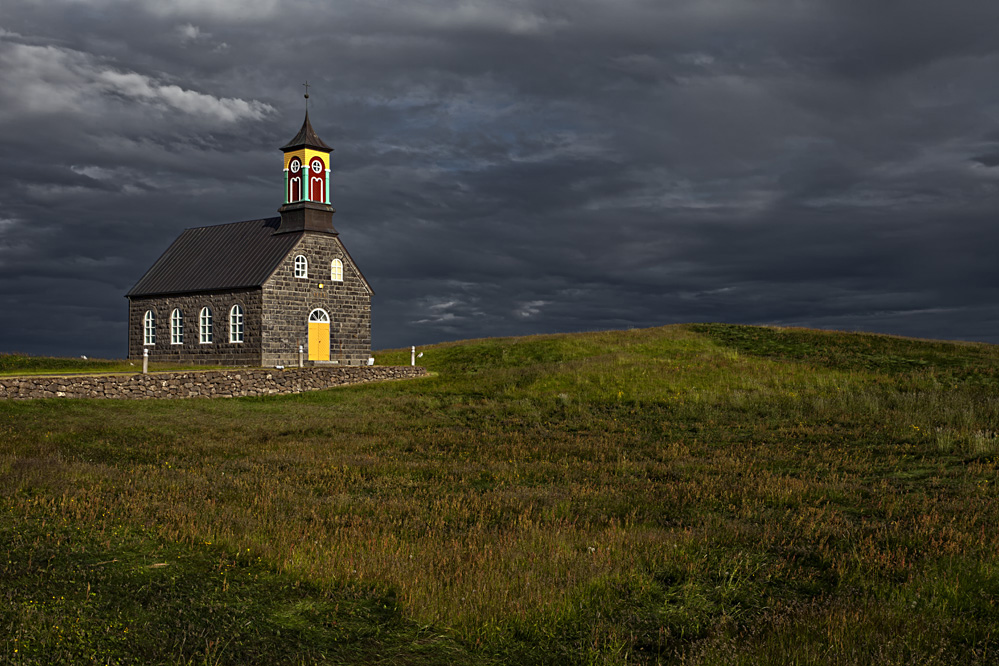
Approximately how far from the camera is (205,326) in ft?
140

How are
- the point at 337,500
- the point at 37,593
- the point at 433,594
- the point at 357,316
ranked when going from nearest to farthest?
the point at 37,593
the point at 433,594
the point at 337,500
the point at 357,316

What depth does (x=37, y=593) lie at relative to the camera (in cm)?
655

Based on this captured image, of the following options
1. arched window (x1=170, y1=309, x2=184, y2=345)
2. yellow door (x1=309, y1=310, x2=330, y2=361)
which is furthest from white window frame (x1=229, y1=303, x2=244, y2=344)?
arched window (x1=170, y1=309, x2=184, y2=345)

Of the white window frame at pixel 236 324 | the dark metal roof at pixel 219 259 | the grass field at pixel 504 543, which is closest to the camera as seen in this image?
the grass field at pixel 504 543

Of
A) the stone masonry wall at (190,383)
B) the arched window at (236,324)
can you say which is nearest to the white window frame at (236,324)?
the arched window at (236,324)

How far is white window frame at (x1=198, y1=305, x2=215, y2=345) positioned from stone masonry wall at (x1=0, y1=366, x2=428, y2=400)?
9.83 meters

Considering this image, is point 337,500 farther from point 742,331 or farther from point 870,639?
point 742,331

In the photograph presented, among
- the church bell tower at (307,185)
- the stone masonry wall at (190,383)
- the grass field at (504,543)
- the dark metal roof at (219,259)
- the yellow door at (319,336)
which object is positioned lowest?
the grass field at (504,543)

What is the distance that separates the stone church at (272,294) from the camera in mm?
40812

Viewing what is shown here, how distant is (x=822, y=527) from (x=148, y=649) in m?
8.01

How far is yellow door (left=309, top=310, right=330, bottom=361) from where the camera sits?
4241cm

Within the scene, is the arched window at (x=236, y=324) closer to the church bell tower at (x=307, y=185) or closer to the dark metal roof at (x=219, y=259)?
the dark metal roof at (x=219, y=259)

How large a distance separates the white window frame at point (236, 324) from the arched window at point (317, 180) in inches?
307

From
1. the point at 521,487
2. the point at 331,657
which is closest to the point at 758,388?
the point at 521,487
